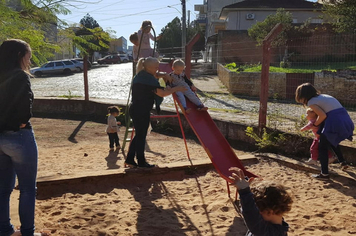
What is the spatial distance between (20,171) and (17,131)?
0.33 meters

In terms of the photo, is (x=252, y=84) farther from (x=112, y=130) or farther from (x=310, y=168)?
(x=310, y=168)

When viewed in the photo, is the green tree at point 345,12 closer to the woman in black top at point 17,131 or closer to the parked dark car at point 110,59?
the woman in black top at point 17,131

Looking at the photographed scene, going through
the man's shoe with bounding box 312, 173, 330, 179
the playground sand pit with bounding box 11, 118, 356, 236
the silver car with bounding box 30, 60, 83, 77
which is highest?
the silver car with bounding box 30, 60, 83, 77

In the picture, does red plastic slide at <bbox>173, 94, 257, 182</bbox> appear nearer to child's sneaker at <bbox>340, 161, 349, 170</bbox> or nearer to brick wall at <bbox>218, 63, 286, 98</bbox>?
child's sneaker at <bbox>340, 161, 349, 170</bbox>

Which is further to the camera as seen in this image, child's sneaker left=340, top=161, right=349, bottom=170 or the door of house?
the door of house

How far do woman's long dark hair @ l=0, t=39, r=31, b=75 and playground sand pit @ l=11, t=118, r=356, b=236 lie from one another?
5.25 feet

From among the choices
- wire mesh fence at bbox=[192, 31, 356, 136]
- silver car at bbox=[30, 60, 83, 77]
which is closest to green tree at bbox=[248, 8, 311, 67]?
wire mesh fence at bbox=[192, 31, 356, 136]

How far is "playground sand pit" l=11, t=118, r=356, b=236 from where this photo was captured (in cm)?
359

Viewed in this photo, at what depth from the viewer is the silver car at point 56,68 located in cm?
2877

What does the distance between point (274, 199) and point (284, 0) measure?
3705 centimetres

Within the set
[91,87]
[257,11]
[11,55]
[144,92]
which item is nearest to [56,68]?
[91,87]

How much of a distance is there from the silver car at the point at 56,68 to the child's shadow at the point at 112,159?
79.2 ft

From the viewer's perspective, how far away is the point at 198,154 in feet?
21.7

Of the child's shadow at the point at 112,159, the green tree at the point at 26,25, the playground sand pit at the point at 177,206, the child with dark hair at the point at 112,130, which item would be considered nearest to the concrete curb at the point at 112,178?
the playground sand pit at the point at 177,206
